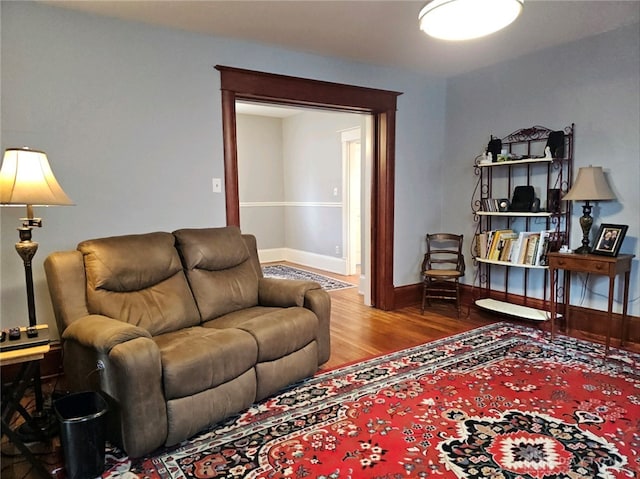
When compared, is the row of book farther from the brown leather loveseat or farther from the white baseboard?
the white baseboard

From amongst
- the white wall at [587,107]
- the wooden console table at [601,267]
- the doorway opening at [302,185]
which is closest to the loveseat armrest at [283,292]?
the wooden console table at [601,267]

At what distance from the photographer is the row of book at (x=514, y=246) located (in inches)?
145

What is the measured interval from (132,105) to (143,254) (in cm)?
117

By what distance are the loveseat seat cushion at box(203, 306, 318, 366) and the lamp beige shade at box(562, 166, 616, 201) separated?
2.25m

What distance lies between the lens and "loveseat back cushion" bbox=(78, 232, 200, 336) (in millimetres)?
2396

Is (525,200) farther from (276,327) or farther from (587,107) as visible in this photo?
(276,327)

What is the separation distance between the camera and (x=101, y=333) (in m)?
1.98

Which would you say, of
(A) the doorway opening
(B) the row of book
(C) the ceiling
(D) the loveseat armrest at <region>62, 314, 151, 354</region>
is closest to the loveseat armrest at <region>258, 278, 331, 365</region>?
(D) the loveseat armrest at <region>62, 314, 151, 354</region>

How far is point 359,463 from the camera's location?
1.89m

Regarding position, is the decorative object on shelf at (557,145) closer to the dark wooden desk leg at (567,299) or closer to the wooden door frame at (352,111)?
the dark wooden desk leg at (567,299)

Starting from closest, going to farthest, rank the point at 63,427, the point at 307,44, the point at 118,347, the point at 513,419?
the point at 63,427, the point at 118,347, the point at 513,419, the point at 307,44

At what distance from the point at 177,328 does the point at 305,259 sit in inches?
192

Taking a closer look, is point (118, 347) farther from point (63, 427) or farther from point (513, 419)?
point (513, 419)

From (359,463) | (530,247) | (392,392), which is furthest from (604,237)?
(359,463)
